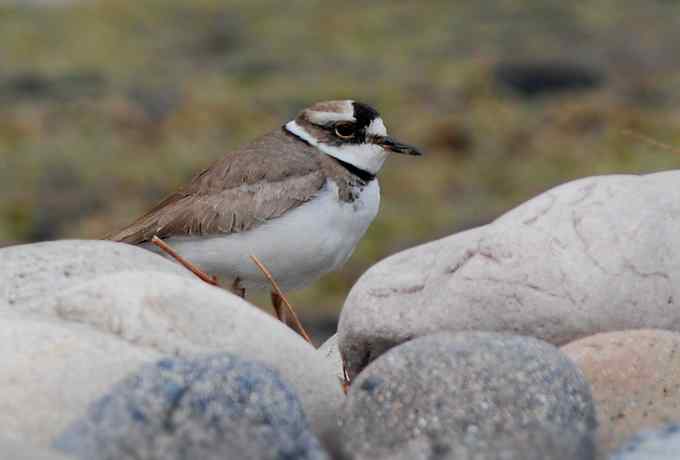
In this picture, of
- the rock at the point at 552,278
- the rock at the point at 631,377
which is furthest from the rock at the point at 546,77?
the rock at the point at 631,377

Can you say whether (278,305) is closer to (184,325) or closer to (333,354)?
(333,354)

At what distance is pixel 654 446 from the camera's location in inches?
160

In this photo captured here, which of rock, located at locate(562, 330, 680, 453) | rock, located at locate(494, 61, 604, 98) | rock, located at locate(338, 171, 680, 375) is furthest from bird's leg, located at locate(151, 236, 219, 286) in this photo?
rock, located at locate(494, 61, 604, 98)

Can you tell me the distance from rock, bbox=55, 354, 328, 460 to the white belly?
2.49 metres

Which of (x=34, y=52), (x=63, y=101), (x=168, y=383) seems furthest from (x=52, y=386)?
(x=34, y=52)

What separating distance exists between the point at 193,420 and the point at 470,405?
837 millimetres

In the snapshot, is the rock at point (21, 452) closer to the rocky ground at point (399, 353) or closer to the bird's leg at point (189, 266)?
the rocky ground at point (399, 353)

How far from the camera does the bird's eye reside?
6945 millimetres

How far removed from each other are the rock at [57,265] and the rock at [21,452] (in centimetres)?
115

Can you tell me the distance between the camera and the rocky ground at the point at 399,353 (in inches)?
160

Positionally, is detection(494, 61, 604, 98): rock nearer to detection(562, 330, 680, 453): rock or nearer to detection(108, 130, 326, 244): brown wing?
detection(108, 130, 326, 244): brown wing

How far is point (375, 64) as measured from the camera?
4078cm

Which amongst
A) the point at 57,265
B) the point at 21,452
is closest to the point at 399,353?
the point at 21,452

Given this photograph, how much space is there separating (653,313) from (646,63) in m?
35.1
